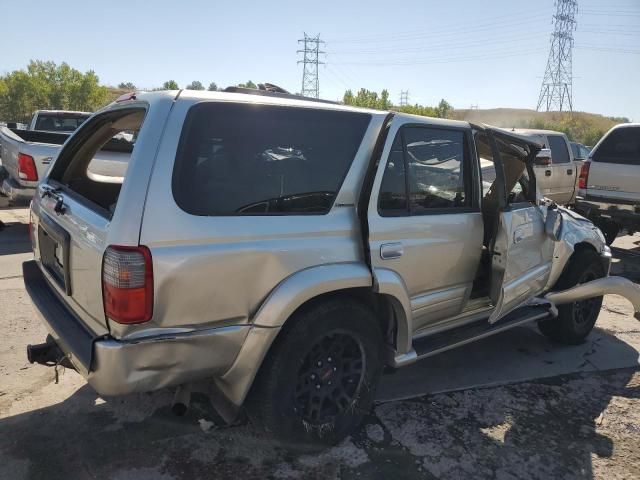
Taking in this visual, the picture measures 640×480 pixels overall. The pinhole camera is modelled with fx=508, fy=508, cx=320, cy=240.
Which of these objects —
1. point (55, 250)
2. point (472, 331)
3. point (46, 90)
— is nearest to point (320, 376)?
point (472, 331)

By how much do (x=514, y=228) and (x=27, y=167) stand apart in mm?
7261

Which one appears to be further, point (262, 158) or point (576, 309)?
point (576, 309)

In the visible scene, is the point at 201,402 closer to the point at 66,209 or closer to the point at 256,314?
the point at 256,314

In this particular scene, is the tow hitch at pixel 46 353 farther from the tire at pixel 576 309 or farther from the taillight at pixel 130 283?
the tire at pixel 576 309

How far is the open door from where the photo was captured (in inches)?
140

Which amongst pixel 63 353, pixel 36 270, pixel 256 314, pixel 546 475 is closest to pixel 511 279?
pixel 546 475

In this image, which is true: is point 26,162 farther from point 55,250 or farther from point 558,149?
point 558,149

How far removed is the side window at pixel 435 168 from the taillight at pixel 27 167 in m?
6.71

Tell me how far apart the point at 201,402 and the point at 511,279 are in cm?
231

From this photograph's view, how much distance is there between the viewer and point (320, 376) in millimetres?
2775

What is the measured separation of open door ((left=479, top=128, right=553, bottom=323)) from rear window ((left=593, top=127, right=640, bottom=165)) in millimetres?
5230

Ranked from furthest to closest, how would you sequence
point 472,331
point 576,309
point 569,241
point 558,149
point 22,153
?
point 558,149 → point 22,153 → point 576,309 → point 569,241 → point 472,331

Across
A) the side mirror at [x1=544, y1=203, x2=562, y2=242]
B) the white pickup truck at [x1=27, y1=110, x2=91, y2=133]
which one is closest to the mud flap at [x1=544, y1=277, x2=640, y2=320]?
the side mirror at [x1=544, y1=203, x2=562, y2=242]

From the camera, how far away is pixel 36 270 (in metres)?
3.22
